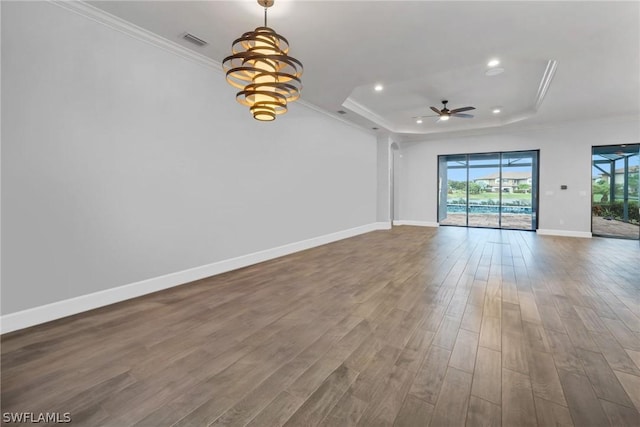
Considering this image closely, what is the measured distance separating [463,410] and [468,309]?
1.57m

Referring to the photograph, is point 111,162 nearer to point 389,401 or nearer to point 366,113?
point 389,401

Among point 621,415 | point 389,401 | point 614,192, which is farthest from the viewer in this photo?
point 614,192

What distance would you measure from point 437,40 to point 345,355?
3749 millimetres

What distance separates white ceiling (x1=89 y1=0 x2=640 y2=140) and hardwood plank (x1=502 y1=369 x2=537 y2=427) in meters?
3.35

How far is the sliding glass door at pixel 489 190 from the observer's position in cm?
880

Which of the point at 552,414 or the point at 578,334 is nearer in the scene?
the point at 552,414

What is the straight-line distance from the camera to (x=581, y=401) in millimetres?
1634

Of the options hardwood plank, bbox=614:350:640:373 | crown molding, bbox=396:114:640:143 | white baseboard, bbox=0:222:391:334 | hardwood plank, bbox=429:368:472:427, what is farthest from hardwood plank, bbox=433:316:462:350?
crown molding, bbox=396:114:640:143

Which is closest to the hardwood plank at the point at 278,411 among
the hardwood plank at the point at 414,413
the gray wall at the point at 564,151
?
the hardwood plank at the point at 414,413

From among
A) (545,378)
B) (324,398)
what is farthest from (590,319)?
(324,398)

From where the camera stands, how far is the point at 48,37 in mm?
2697

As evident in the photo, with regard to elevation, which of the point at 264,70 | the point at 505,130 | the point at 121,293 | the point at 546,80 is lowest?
the point at 121,293

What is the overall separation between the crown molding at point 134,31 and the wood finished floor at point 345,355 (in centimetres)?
306

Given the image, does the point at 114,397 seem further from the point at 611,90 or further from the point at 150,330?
the point at 611,90
